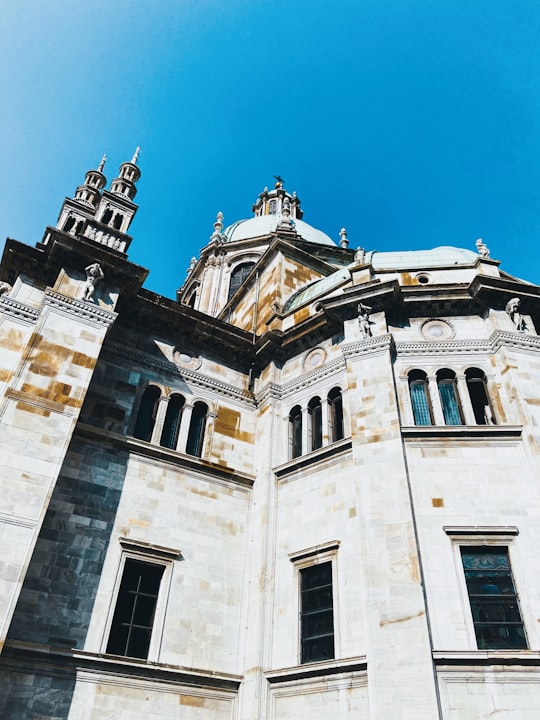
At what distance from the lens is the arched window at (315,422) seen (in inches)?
690

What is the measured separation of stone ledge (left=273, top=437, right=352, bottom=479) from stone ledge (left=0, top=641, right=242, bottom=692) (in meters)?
5.78

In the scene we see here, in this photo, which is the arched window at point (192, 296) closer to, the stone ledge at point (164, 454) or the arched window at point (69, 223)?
the arched window at point (69, 223)

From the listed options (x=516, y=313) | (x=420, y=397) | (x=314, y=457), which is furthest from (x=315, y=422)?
(x=516, y=313)

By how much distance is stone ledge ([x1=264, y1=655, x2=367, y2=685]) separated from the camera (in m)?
12.3

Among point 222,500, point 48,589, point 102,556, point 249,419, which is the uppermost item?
point 249,419

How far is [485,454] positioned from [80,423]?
11281 millimetres

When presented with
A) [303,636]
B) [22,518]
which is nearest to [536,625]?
[303,636]

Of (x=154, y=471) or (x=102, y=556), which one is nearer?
(x=102, y=556)

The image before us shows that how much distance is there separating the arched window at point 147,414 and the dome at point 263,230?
65.1 ft

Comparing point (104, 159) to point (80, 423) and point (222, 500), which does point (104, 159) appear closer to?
point (80, 423)

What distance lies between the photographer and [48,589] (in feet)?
42.9

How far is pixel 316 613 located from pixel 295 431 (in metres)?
6.07

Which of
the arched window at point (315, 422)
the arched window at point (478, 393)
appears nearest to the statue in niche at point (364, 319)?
the arched window at point (315, 422)

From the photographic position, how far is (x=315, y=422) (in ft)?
59.2
